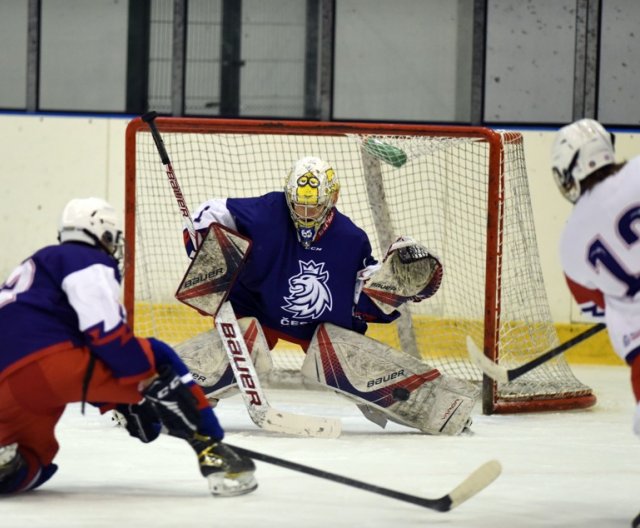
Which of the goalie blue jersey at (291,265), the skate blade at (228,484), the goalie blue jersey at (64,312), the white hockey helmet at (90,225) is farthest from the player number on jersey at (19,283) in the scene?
the goalie blue jersey at (291,265)

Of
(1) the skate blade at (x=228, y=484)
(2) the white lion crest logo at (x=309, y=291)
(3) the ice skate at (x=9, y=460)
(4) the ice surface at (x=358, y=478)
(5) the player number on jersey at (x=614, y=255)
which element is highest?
(5) the player number on jersey at (x=614, y=255)

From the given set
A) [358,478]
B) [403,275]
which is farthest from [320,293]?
[358,478]

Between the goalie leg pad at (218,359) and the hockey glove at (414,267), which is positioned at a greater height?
the hockey glove at (414,267)

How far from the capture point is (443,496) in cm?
325

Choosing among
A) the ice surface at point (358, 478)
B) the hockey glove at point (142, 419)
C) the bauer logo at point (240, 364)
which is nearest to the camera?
the ice surface at point (358, 478)

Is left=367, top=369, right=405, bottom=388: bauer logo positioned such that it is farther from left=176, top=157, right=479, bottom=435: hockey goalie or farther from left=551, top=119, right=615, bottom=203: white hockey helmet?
left=551, top=119, right=615, bottom=203: white hockey helmet

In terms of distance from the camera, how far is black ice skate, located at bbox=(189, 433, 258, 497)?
3.20m

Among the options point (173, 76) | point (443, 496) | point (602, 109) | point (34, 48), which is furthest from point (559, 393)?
point (34, 48)

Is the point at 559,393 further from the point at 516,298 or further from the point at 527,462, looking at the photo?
the point at 527,462

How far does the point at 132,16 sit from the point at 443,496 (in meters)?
4.89

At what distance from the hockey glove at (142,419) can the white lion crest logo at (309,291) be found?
118cm

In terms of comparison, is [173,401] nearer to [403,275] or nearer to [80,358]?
[80,358]

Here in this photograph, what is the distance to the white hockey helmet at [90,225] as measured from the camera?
10.2 feet

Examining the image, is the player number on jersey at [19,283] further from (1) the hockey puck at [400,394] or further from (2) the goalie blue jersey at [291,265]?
(1) the hockey puck at [400,394]
